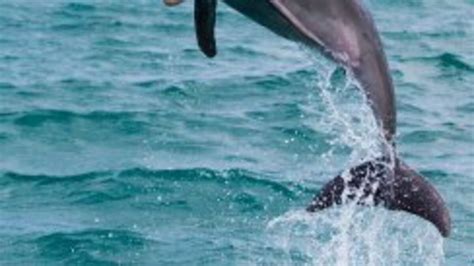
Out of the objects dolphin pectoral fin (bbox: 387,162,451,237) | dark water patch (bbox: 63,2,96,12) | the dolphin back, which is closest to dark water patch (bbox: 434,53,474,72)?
dark water patch (bbox: 63,2,96,12)

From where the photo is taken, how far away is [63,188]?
9.23 m

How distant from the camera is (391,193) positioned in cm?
578

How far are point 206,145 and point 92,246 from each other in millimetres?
2242

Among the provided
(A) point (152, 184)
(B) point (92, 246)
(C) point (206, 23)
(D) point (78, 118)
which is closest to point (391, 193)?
(C) point (206, 23)

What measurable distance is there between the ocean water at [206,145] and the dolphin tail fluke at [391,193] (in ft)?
0.66

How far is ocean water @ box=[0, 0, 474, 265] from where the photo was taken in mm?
8172

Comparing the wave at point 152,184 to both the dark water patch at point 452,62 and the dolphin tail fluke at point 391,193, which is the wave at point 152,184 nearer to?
the dolphin tail fluke at point 391,193

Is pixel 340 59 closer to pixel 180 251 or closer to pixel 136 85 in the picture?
pixel 180 251

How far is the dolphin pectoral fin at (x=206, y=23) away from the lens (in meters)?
5.14

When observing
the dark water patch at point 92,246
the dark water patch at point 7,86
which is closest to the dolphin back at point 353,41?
the dark water patch at point 92,246

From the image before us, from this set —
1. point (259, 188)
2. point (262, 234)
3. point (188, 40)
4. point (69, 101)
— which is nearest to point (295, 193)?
point (259, 188)

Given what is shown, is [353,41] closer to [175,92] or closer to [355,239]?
[355,239]

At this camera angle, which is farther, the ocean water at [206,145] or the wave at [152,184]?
the wave at [152,184]

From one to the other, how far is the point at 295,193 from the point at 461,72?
458 centimetres
